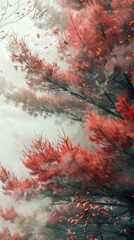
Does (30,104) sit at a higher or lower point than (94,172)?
higher

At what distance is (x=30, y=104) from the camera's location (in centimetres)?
722

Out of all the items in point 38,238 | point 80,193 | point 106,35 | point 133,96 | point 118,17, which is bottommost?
point 38,238

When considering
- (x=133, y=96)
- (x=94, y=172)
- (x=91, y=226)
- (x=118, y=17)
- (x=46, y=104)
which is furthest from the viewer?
(x=46, y=104)

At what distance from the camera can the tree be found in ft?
13.7

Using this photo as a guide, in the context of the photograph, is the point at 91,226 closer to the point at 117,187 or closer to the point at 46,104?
the point at 117,187

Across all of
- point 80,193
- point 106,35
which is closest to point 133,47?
point 106,35

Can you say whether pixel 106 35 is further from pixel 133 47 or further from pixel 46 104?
pixel 46 104

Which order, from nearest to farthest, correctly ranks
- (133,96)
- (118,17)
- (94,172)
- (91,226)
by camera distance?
1. (94,172)
2. (118,17)
3. (133,96)
4. (91,226)

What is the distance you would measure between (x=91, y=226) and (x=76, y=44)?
4.58m

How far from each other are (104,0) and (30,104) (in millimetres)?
3464

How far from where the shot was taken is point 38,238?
652 cm

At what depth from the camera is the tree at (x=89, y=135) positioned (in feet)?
13.7

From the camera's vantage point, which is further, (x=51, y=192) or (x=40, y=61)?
(x=40, y=61)

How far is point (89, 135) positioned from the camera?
14.4 ft
